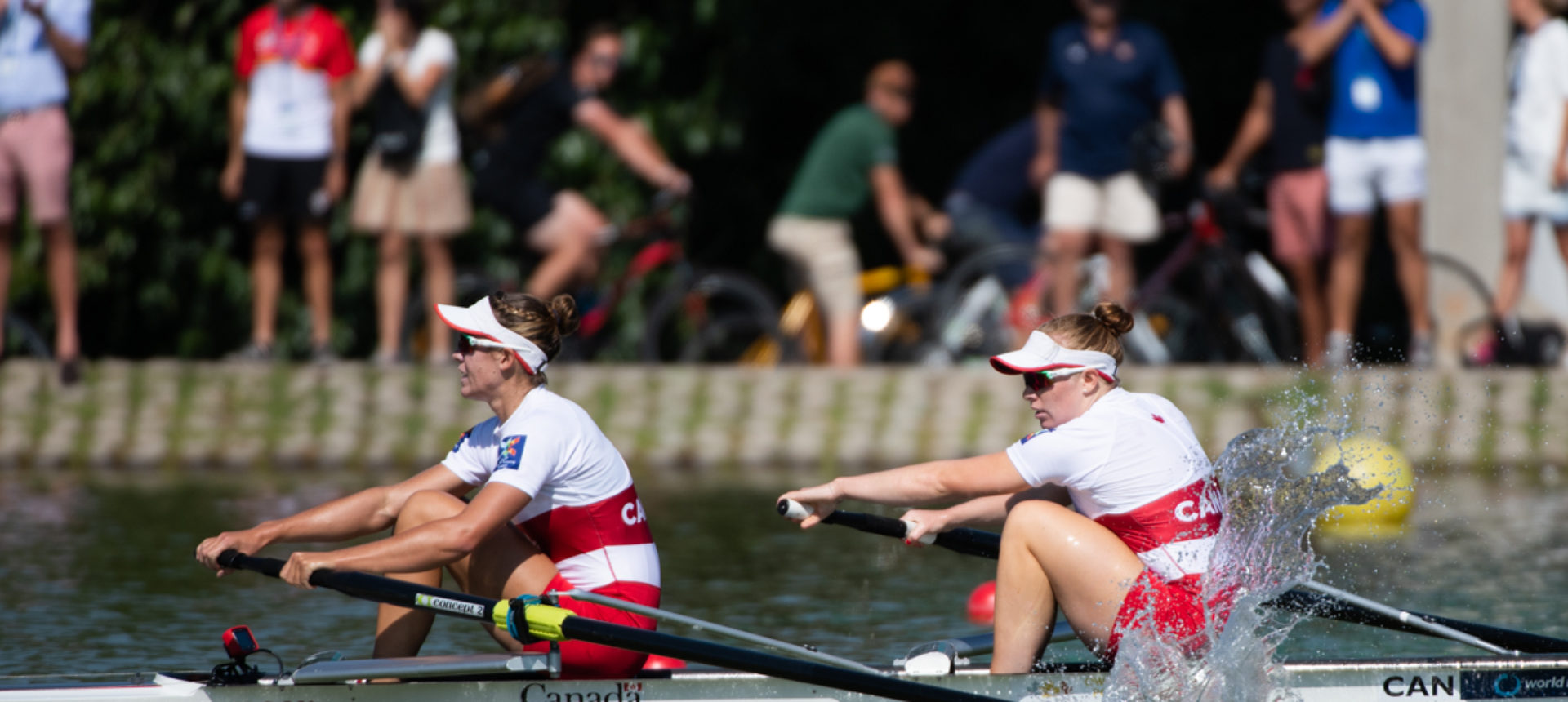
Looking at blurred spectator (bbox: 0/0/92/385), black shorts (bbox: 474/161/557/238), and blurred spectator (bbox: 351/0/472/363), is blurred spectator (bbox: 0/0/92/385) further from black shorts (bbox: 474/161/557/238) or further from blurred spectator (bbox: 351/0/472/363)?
black shorts (bbox: 474/161/557/238)

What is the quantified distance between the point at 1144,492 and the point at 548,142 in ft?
22.2

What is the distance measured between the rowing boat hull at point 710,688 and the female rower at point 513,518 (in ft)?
0.50

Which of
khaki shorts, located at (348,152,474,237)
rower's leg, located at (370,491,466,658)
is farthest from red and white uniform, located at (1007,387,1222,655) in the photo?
khaki shorts, located at (348,152,474,237)

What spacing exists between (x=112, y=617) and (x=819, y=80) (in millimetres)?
8715

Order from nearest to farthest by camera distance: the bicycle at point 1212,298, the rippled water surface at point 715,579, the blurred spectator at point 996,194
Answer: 1. the rippled water surface at point 715,579
2. the bicycle at point 1212,298
3. the blurred spectator at point 996,194

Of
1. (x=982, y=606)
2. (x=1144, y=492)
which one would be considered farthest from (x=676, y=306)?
(x=1144, y=492)

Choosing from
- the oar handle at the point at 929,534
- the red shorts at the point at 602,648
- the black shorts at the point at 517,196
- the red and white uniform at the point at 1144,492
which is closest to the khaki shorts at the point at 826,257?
the black shorts at the point at 517,196

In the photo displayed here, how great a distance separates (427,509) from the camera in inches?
228

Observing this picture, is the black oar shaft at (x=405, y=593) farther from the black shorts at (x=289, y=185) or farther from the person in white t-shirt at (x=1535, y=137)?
the person in white t-shirt at (x=1535, y=137)

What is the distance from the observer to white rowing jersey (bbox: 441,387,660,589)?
571 cm

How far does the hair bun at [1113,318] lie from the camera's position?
5.90m

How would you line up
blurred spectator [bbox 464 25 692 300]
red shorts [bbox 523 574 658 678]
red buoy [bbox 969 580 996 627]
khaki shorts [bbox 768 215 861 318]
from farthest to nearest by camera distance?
khaki shorts [bbox 768 215 861 318]
blurred spectator [bbox 464 25 692 300]
red buoy [bbox 969 580 996 627]
red shorts [bbox 523 574 658 678]

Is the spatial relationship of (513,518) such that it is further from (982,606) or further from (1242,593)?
(982,606)

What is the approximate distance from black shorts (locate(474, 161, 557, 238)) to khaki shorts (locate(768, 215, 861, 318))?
55.0 inches
